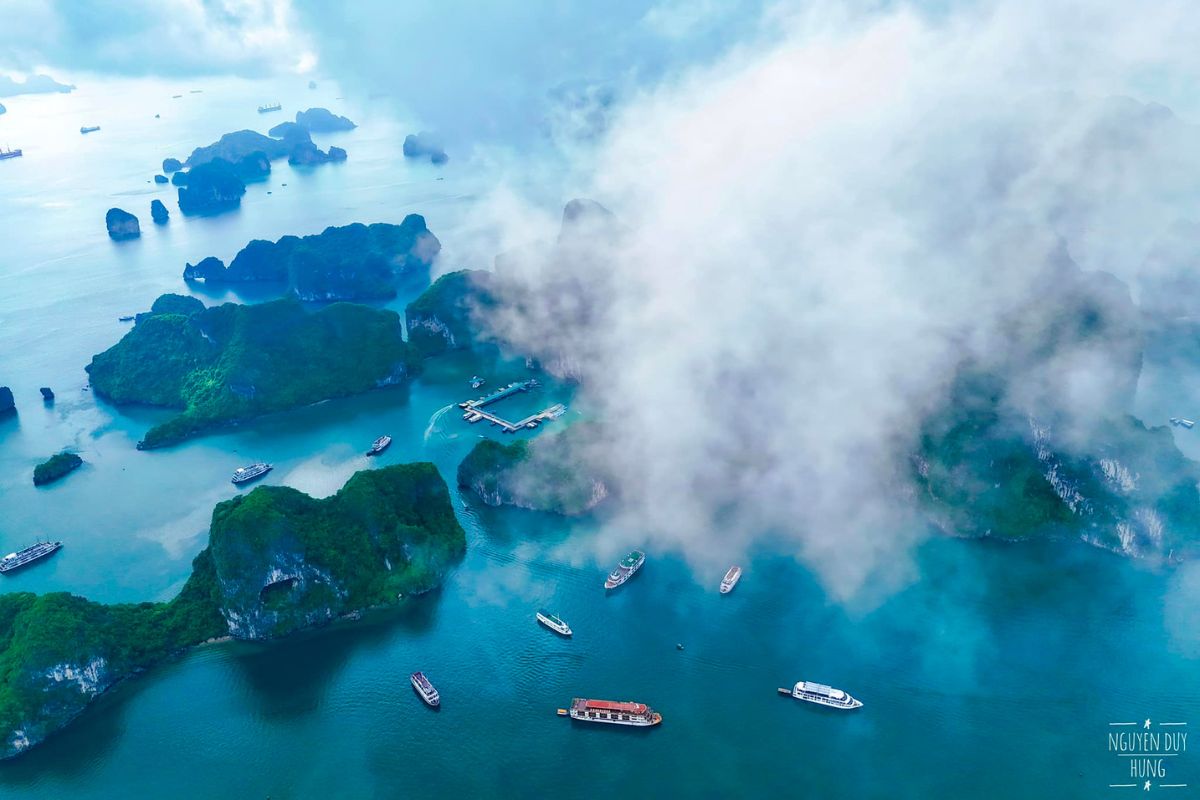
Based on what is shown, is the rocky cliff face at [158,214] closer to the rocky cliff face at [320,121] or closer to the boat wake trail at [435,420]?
the rocky cliff face at [320,121]

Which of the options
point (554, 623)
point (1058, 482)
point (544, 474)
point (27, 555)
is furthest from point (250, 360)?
point (1058, 482)

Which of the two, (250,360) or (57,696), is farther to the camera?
(250,360)

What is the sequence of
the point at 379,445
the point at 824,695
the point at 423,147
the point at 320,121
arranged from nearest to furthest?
the point at 824,695 < the point at 379,445 < the point at 423,147 < the point at 320,121

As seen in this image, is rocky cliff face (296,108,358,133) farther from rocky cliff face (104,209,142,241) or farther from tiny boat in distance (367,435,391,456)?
tiny boat in distance (367,435,391,456)

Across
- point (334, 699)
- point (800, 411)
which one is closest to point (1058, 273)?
point (800, 411)

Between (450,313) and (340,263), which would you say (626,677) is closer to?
(450,313)
